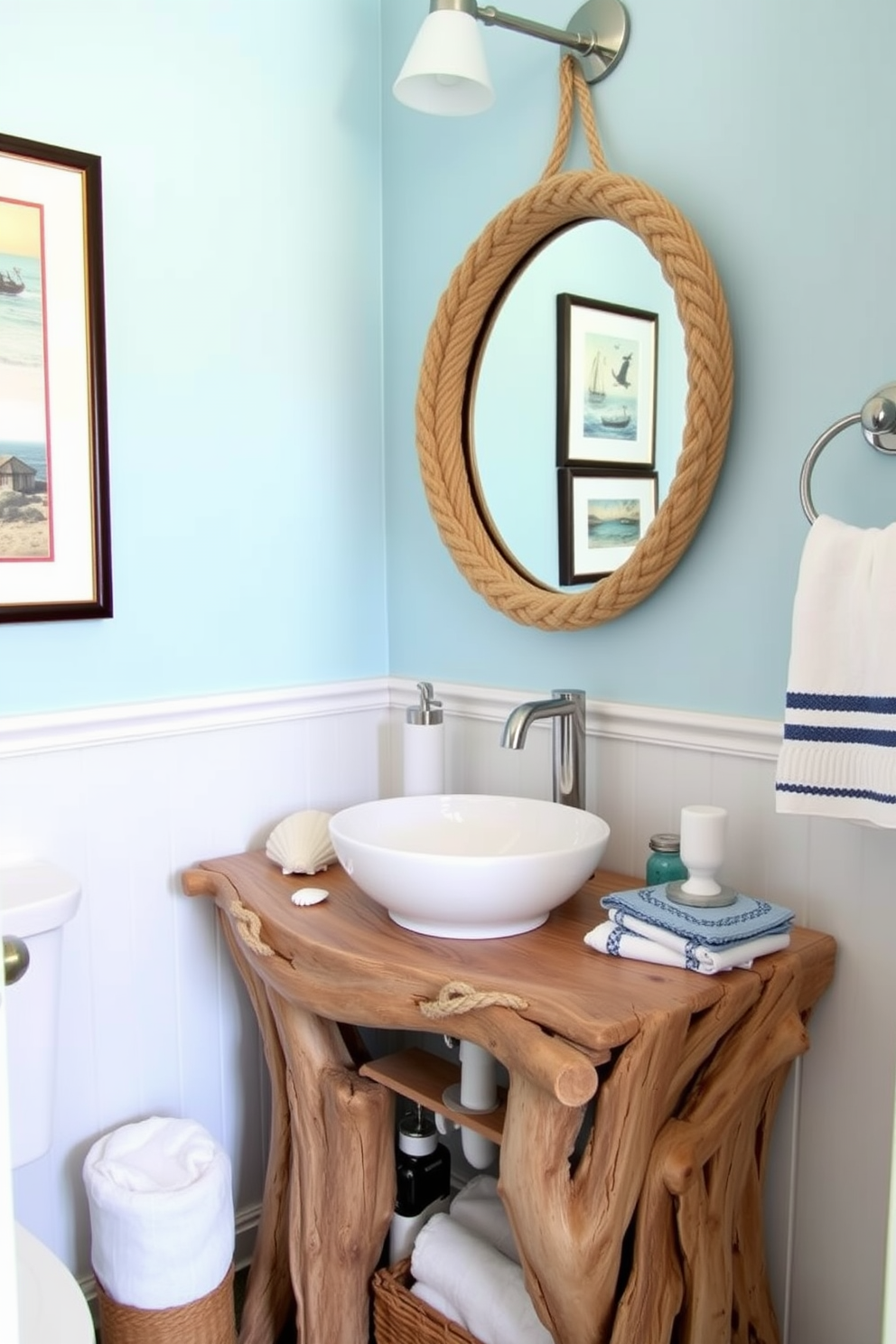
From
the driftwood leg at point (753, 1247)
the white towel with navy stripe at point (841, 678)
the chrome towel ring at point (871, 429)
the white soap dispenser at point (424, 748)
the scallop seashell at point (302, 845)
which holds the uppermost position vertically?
the chrome towel ring at point (871, 429)

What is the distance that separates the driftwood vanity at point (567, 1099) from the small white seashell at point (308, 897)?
11 millimetres

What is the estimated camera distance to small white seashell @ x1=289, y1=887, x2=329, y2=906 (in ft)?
5.35

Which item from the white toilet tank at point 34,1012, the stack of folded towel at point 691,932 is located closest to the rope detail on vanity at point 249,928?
the white toilet tank at point 34,1012

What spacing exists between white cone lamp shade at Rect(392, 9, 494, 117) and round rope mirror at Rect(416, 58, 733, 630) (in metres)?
0.16

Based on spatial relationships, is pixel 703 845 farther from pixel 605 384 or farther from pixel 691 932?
pixel 605 384

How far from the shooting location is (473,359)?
6.09 ft

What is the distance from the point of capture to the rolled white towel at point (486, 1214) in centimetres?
162

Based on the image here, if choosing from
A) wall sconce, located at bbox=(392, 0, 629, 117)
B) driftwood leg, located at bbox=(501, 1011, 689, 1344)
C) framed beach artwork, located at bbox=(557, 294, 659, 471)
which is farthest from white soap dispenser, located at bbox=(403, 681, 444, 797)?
wall sconce, located at bbox=(392, 0, 629, 117)

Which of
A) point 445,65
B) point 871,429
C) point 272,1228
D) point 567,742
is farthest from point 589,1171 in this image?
point 445,65

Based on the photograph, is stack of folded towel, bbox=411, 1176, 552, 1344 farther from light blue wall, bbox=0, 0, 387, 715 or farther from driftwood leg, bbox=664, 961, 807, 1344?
light blue wall, bbox=0, 0, 387, 715

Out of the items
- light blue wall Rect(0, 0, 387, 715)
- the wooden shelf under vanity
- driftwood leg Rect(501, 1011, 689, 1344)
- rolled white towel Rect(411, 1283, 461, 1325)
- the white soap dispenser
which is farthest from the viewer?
the white soap dispenser

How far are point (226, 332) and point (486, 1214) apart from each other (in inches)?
54.8

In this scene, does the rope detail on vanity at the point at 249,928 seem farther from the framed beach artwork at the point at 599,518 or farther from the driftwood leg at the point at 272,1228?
the framed beach artwork at the point at 599,518

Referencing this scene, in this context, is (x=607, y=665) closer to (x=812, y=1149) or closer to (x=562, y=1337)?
(x=812, y=1149)
